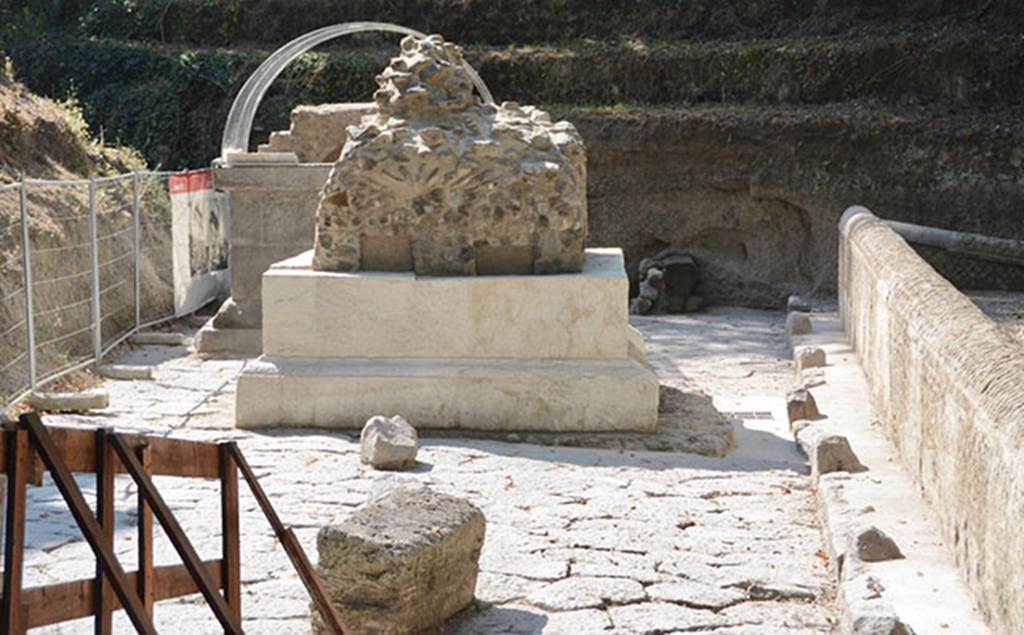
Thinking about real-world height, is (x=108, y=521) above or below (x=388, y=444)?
above

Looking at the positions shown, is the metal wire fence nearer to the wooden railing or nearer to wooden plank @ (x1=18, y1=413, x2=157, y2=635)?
the wooden railing

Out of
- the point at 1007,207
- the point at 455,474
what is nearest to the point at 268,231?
the point at 455,474

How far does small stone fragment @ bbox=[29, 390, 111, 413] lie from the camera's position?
8.45 metres

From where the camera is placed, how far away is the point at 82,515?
2.25m

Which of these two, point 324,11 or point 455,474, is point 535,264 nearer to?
point 455,474

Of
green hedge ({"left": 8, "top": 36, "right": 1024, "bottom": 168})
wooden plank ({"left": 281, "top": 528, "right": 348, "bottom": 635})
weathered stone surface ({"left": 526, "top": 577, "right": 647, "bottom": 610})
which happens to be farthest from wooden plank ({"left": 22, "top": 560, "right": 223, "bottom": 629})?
green hedge ({"left": 8, "top": 36, "right": 1024, "bottom": 168})

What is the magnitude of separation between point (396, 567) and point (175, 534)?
2197 mm

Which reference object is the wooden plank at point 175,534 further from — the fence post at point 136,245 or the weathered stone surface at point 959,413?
the fence post at point 136,245

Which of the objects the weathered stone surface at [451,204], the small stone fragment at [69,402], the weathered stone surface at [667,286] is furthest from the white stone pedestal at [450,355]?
the weathered stone surface at [667,286]

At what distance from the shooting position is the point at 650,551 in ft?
19.1

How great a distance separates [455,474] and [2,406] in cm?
319

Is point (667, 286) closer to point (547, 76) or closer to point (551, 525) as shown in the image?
point (547, 76)

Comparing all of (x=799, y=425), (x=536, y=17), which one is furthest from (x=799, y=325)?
(x=536, y=17)

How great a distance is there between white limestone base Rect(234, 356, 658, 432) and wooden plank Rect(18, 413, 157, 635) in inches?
222
